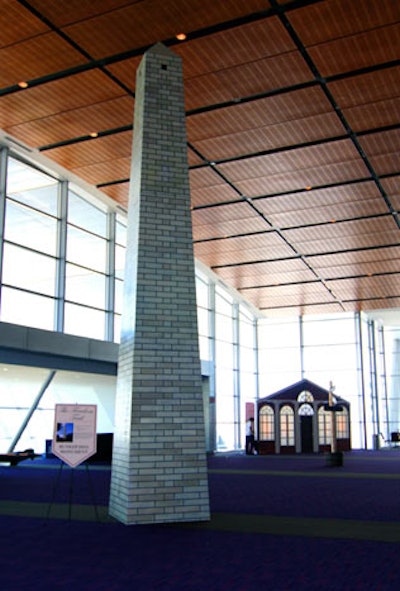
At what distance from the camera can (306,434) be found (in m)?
34.1

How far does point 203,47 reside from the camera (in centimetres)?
1552

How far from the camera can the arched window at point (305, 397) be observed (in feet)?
112

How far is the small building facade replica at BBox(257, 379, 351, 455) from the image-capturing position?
110 feet

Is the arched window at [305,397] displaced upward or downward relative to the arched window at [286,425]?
upward

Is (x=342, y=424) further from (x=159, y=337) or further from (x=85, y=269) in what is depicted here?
(x=159, y=337)

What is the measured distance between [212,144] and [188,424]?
40.5ft

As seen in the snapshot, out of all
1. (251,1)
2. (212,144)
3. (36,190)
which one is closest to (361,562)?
(251,1)

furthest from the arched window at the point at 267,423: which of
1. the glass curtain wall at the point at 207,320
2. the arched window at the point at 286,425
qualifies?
the glass curtain wall at the point at 207,320

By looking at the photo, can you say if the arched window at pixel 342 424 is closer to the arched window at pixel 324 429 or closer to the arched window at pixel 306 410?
the arched window at pixel 324 429

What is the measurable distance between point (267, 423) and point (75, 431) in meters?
24.5

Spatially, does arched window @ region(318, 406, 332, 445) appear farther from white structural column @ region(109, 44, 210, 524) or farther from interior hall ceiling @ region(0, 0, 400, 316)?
white structural column @ region(109, 44, 210, 524)

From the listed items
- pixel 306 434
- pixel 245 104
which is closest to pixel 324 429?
pixel 306 434

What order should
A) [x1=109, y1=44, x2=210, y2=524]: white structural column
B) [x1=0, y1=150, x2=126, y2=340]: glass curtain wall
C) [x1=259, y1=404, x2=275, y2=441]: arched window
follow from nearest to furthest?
1. [x1=109, y1=44, x2=210, y2=524]: white structural column
2. [x1=0, y1=150, x2=126, y2=340]: glass curtain wall
3. [x1=259, y1=404, x2=275, y2=441]: arched window

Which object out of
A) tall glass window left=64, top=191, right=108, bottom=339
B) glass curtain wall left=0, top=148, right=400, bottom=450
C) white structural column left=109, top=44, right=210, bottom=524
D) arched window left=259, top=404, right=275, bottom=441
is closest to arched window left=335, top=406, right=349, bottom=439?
glass curtain wall left=0, top=148, right=400, bottom=450
